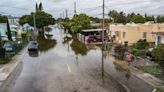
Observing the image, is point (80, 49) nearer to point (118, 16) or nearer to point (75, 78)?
point (75, 78)

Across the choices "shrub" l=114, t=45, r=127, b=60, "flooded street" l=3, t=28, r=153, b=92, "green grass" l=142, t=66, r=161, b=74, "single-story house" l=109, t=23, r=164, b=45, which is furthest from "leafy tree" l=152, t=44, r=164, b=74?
"single-story house" l=109, t=23, r=164, b=45

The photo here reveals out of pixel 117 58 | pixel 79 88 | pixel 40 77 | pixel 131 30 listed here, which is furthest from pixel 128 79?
pixel 131 30

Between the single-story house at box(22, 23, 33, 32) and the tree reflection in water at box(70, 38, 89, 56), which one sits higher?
the single-story house at box(22, 23, 33, 32)

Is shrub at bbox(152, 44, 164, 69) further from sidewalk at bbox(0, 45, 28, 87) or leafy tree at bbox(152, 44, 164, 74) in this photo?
sidewalk at bbox(0, 45, 28, 87)

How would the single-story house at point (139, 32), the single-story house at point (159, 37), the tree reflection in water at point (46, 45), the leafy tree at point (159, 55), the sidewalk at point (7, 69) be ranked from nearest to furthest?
the sidewalk at point (7, 69)
the leafy tree at point (159, 55)
the single-story house at point (159, 37)
the tree reflection in water at point (46, 45)
the single-story house at point (139, 32)

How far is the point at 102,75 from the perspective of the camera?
29438 millimetres

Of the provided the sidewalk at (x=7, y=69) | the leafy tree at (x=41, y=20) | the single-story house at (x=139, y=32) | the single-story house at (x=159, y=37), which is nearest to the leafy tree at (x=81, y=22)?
the leafy tree at (x=41, y=20)

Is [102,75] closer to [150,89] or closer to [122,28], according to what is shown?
[150,89]

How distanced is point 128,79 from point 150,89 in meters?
4.15

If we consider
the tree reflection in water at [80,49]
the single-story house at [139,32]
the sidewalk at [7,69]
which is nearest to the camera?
the sidewalk at [7,69]

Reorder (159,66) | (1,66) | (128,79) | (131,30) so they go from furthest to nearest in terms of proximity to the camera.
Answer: (131,30) → (1,66) → (159,66) → (128,79)

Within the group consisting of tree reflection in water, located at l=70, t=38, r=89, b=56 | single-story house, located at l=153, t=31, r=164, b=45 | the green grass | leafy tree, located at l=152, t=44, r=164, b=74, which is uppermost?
single-story house, located at l=153, t=31, r=164, b=45

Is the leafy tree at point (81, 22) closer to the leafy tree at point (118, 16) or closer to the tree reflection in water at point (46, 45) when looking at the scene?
the tree reflection in water at point (46, 45)

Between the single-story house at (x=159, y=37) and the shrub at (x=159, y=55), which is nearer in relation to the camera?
the shrub at (x=159, y=55)
